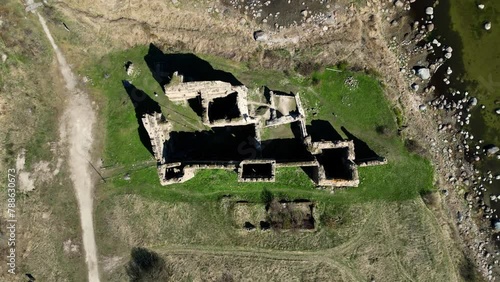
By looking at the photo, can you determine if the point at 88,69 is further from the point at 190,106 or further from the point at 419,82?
the point at 419,82

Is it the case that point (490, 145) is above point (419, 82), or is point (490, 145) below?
below

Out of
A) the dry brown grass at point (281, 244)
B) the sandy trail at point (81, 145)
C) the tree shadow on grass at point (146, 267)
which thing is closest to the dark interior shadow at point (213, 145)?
the dry brown grass at point (281, 244)

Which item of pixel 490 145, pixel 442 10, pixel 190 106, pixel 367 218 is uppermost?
pixel 442 10

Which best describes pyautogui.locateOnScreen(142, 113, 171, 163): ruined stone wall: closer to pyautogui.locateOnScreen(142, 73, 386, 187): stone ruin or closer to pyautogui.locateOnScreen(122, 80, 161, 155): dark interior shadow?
pyautogui.locateOnScreen(142, 73, 386, 187): stone ruin

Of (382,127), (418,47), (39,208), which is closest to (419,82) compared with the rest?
(418,47)

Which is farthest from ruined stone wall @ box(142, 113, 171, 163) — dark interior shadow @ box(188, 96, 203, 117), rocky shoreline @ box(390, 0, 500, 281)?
rocky shoreline @ box(390, 0, 500, 281)

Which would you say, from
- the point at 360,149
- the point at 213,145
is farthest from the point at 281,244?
the point at 360,149

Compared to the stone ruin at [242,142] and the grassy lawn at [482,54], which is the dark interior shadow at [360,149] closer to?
the stone ruin at [242,142]
